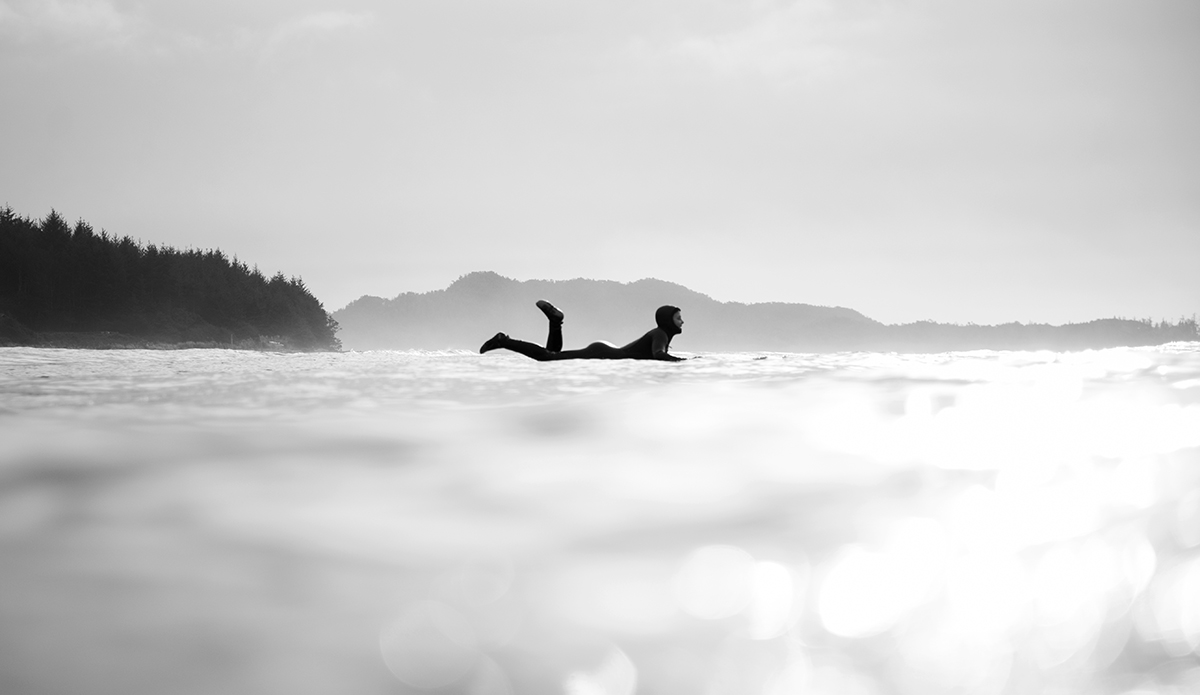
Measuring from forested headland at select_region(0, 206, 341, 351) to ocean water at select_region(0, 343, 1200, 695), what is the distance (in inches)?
1442

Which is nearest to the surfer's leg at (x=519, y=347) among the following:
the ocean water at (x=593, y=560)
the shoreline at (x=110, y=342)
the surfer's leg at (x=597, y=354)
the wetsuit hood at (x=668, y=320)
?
the surfer's leg at (x=597, y=354)

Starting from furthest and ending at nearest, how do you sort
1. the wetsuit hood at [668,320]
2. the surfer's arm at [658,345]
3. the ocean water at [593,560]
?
the wetsuit hood at [668,320] → the surfer's arm at [658,345] → the ocean water at [593,560]

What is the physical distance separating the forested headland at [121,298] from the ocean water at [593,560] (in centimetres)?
3663

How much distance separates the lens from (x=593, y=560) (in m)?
1.11

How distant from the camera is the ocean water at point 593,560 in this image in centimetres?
77

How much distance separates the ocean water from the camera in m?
0.77

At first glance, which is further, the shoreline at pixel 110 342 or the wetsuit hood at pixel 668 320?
the shoreline at pixel 110 342

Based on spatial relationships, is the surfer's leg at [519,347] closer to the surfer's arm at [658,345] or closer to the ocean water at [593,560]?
the surfer's arm at [658,345]

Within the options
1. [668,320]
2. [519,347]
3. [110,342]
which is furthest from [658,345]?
[110,342]

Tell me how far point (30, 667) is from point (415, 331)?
127 metres

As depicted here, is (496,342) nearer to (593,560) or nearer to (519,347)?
(519,347)

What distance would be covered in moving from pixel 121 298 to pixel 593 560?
4929 cm

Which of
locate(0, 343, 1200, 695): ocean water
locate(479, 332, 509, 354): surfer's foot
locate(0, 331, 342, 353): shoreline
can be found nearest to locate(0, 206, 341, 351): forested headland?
locate(0, 331, 342, 353): shoreline

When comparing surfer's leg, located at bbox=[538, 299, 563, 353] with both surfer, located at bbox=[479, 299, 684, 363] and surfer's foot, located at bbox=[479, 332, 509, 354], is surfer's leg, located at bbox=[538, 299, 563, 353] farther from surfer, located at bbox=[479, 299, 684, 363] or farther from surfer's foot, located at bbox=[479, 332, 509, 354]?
surfer's foot, located at bbox=[479, 332, 509, 354]
